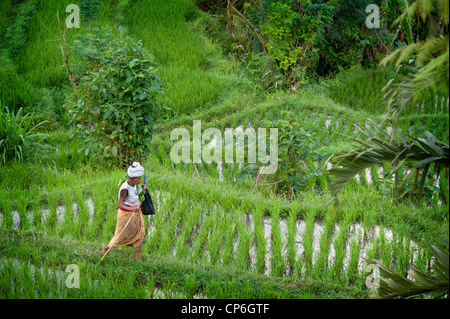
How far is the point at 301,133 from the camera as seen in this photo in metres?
4.62

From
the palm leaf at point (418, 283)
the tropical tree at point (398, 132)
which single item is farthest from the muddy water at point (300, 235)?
the tropical tree at point (398, 132)

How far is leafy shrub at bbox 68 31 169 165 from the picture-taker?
500cm

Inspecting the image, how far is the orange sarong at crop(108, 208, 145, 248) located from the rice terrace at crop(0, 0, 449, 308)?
0.02m

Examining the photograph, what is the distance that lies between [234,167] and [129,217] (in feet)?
7.32

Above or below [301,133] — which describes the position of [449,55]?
above

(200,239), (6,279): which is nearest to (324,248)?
(200,239)

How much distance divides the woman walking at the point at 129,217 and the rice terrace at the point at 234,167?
15 millimetres

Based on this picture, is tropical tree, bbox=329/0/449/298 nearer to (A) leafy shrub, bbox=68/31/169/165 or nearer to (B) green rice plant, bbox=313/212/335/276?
(B) green rice plant, bbox=313/212/335/276

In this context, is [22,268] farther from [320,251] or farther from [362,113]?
[362,113]

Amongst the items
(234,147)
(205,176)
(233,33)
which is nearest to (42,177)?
(205,176)

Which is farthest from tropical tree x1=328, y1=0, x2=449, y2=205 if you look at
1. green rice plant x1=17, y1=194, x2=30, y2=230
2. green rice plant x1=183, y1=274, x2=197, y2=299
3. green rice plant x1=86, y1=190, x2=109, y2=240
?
green rice plant x1=17, y1=194, x2=30, y2=230

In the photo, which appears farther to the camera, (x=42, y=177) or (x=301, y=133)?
(x=42, y=177)
